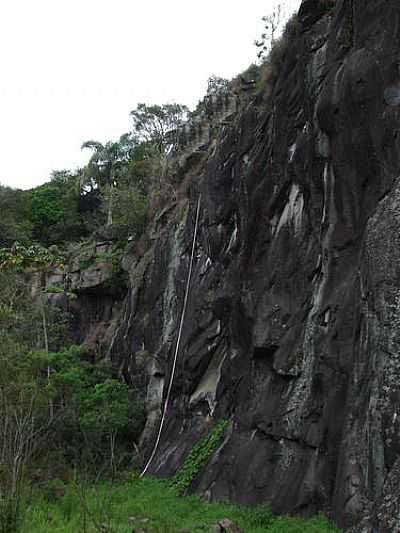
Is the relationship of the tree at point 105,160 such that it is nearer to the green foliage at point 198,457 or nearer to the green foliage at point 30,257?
the green foliage at point 30,257

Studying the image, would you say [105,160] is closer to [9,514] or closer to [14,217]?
[14,217]

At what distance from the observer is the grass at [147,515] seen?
27.2 ft

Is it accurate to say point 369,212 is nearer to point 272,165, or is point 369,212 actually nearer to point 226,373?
point 272,165

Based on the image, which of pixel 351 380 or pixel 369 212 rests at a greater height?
pixel 369 212

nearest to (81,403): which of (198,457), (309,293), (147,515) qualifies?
(198,457)

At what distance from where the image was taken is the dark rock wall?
692 centimetres

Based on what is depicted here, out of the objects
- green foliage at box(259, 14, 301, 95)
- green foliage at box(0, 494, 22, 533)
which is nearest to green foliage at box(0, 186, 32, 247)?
green foliage at box(259, 14, 301, 95)

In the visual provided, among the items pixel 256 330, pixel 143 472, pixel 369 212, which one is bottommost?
pixel 143 472

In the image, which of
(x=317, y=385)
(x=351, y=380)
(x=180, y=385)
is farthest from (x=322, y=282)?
(x=180, y=385)

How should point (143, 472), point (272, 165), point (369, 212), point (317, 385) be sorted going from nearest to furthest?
point (369, 212)
point (317, 385)
point (272, 165)
point (143, 472)

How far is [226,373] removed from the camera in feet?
46.5

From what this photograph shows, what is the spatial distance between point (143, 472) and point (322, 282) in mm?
8588

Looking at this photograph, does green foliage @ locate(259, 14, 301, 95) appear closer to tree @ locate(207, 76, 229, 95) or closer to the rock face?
the rock face

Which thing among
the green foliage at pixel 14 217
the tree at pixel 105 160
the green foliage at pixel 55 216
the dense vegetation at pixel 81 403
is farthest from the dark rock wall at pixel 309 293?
the green foliage at pixel 55 216
